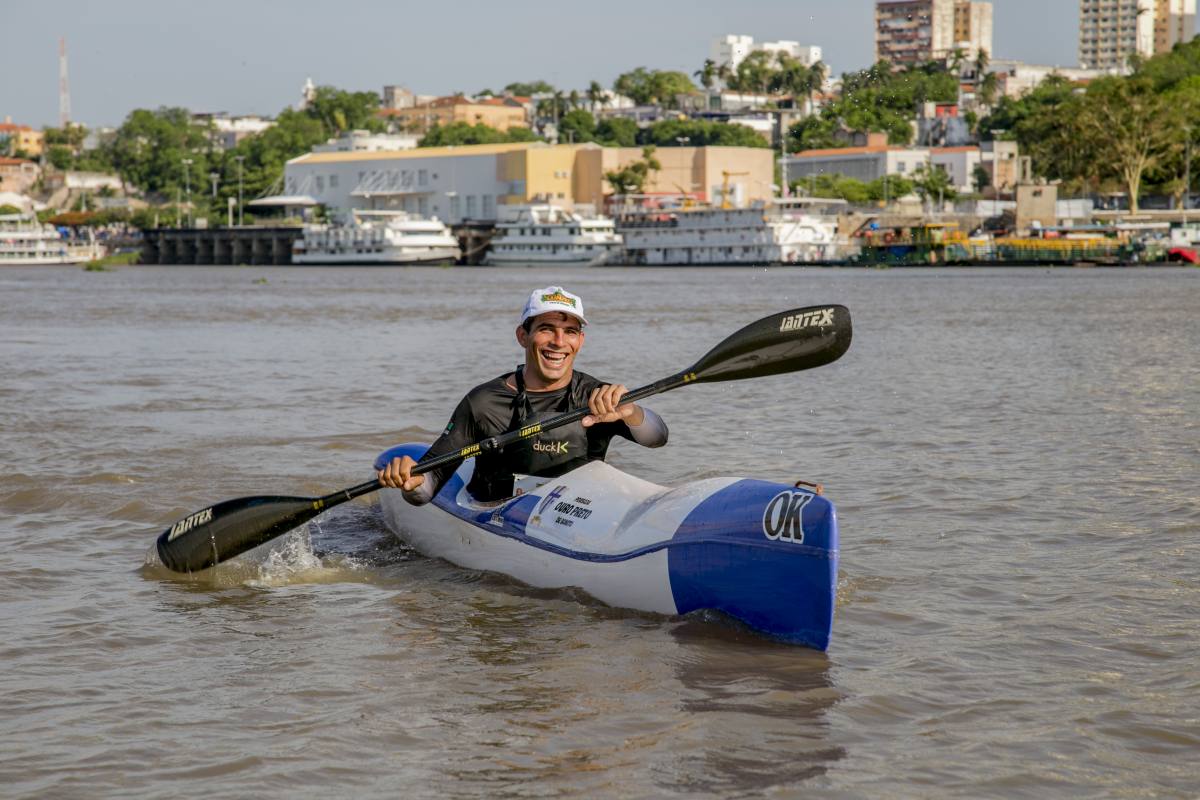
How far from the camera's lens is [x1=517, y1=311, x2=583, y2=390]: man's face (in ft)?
25.8

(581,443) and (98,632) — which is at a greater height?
(581,443)

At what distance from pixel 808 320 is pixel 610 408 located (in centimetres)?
140

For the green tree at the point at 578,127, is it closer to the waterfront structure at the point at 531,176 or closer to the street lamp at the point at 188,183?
the waterfront structure at the point at 531,176

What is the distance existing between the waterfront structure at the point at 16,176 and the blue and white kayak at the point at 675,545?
195 m

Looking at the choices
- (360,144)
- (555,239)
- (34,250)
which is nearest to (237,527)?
(555,239)

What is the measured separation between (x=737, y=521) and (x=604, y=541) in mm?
969

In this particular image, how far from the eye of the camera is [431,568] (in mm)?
9328

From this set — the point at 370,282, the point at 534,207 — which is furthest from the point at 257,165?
the point at 370,282

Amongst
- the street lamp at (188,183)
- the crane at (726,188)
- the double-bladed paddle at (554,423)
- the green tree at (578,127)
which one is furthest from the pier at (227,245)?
the double-bladed paddle at (554,423)

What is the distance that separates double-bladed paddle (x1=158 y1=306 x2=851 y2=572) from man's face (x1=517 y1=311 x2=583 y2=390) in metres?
0.30

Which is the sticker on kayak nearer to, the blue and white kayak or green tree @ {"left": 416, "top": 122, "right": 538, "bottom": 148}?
the blue and white kayak

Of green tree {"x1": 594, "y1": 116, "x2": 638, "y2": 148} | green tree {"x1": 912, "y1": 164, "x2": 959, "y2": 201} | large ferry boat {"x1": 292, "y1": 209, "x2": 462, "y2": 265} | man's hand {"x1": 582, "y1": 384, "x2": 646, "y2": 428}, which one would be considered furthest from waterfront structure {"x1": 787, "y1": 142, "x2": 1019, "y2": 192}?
man's hand {"x1": 582, "y1": 384, "x2": 646, "y2": 428}

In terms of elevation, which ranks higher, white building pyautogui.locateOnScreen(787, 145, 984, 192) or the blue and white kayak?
white building pyautogui.locateOnScreen(787, 145, 984, 192)

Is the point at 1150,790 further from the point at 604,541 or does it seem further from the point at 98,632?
the point at 98,632
